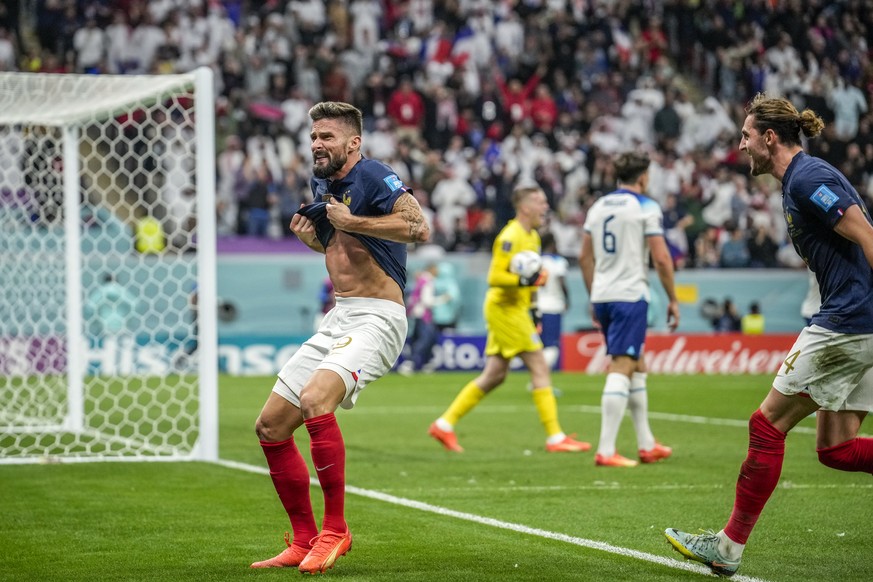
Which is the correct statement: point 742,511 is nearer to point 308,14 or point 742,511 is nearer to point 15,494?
point 15,494

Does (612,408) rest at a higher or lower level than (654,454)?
higher

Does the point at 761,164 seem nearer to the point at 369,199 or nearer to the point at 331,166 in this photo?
the point at 369,199

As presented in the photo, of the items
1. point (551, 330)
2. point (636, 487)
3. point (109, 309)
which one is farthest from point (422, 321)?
point (636, 487)

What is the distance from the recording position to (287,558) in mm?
5777

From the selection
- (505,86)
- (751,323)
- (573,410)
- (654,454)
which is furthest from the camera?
(505,86)

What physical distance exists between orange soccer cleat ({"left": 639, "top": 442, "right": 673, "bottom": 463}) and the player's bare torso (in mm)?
4469

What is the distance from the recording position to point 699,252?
24328 mm

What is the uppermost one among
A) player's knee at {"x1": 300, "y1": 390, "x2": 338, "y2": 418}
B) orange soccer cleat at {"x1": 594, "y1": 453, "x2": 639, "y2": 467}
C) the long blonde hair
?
the long blonde hair

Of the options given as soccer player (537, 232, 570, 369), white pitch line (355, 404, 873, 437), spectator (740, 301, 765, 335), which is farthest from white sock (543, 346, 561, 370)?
white pitch line (355, 404, 873, 437)

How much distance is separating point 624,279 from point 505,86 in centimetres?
1762

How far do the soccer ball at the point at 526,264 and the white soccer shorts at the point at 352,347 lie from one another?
4.53 meters

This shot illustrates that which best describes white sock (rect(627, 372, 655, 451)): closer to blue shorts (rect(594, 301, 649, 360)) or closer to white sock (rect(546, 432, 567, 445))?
blue shorts (rect(594, 301, 649, 360))

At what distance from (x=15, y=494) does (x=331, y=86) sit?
17667 millimetres

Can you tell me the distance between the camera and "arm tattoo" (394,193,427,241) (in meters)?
5.68
